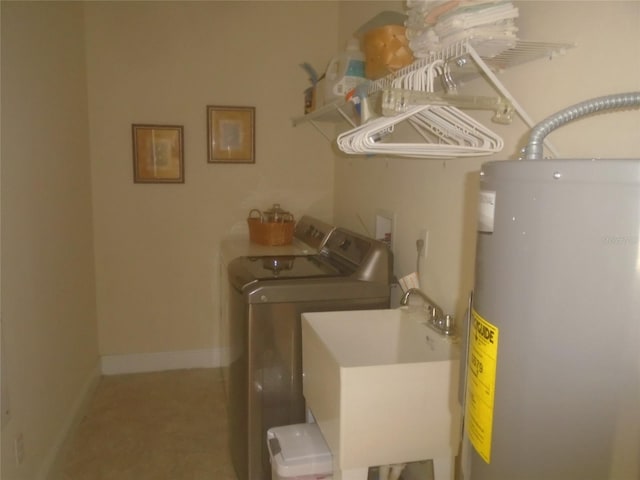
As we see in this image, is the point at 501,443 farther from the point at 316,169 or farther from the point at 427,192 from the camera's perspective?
the point at 316,169

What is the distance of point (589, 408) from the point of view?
707 millimetres

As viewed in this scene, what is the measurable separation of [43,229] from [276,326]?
1.18 m

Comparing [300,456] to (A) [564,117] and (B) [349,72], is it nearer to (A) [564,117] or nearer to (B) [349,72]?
(A) [564,117]

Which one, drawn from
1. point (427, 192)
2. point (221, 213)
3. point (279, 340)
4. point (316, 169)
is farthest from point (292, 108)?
point (279, 340)

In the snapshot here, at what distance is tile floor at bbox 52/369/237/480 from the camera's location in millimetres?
2242

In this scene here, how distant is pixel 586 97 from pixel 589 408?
73cm

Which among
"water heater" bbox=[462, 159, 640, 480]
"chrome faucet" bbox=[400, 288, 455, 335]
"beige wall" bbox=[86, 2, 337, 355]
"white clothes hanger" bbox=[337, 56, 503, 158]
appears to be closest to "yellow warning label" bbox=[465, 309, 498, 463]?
"water heater" bbox=[462, 159, 640, 480]

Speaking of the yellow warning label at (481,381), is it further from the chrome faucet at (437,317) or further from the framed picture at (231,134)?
the framed picture at (231,134)

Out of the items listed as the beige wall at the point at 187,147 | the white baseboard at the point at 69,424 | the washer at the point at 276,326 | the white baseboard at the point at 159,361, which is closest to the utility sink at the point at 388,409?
the washer at the point at 276,326

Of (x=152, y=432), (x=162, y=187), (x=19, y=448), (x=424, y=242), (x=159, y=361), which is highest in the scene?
(x=162, y=187)

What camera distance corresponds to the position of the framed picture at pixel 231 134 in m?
3.09

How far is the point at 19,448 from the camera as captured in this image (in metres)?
1.79

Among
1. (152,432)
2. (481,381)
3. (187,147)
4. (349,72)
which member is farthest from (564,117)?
(187,147)

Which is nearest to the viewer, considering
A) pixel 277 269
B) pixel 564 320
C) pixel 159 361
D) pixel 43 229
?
pixel 564 320
